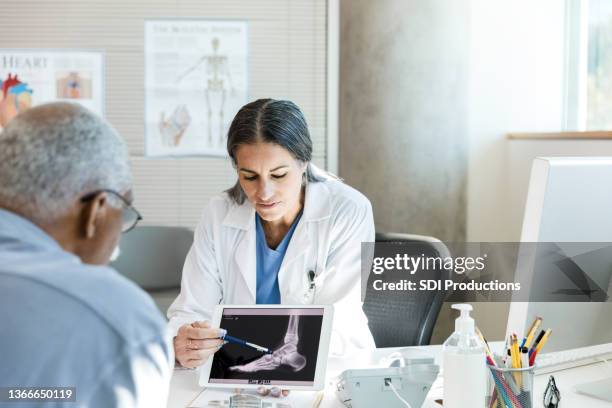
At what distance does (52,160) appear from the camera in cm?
91

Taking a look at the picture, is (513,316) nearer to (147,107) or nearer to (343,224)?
(343,224)

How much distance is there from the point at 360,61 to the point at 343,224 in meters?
1.56

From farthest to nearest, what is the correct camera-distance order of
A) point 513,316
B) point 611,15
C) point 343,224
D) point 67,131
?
point 611,15 → point 343,224 → point 513,316 → point 67,131

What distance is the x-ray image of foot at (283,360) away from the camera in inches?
66.9

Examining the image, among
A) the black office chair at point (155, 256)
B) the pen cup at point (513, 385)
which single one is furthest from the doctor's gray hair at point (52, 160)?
the black office chair at point (155, 256)

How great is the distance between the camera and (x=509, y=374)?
140 cm

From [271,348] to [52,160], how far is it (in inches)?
36.4

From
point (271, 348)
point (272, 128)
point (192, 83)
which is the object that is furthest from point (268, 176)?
point (192, 83)

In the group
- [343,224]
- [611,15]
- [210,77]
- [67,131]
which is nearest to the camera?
[67,131]

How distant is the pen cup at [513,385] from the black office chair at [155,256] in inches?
94.5

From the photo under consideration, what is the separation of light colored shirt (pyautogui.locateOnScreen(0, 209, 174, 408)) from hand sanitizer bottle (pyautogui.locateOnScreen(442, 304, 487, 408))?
2.21 ft

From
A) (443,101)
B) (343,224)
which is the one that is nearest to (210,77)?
(443,101)

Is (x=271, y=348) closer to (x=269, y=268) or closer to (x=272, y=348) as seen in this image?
(x=272, y=348)

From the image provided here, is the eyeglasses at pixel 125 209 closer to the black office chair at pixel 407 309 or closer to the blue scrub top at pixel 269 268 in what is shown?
the blue scrub top at pixel 269 268
